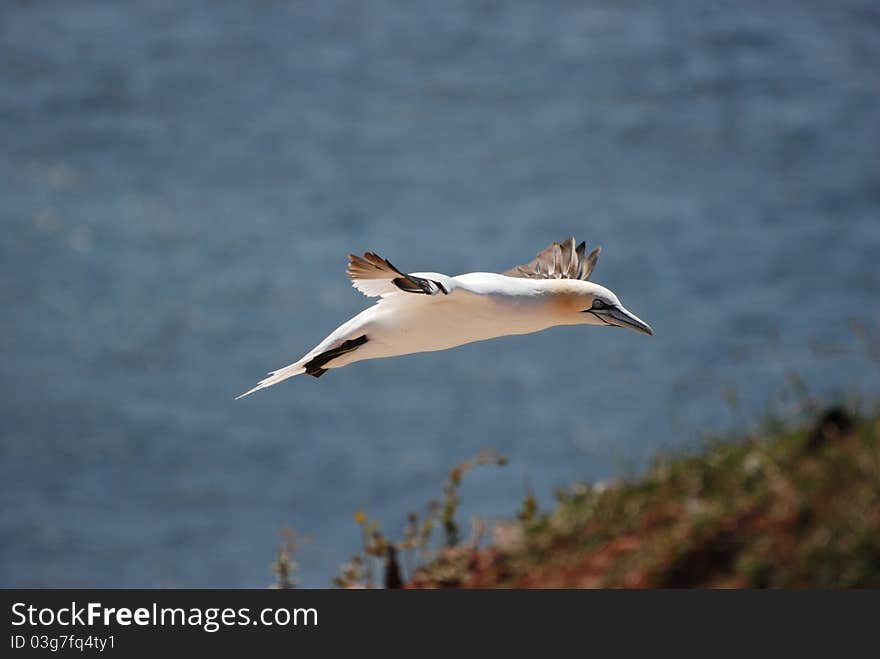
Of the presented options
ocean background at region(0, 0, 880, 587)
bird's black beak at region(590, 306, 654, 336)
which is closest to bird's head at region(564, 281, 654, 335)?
bird's black beak at region(590, 306, 654, 336)

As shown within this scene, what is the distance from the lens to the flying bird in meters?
4.93

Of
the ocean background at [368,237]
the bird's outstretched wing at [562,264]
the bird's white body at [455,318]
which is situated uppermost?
the ocean background at [368,237]

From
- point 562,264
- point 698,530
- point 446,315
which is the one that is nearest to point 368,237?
point 698,530

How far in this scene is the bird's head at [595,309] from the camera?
5.20 m

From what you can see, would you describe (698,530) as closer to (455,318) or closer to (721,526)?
(721,526)

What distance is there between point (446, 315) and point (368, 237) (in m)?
23.4

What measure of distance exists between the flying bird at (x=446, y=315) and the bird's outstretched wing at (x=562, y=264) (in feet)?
2.30

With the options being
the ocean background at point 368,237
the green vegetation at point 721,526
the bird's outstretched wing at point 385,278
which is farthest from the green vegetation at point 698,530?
the ocean background at point 368,237

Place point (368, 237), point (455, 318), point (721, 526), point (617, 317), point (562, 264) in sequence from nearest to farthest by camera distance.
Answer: point (455, 318) → point (617, 317) → point (562, 264) → point (721, 526) → point (368, 237)

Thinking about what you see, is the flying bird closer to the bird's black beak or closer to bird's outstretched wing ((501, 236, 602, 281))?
the bird's black beak

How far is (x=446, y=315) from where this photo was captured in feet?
16.4

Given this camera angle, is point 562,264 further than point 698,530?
No

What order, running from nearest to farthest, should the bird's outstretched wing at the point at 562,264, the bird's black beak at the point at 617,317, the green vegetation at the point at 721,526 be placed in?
the bird's black beak at the point at 617,317, the bird's outstretched wing at the point at 562,264, the green vegetation at the point at 721,526

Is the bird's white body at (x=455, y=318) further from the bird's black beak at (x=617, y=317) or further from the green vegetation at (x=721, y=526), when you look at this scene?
the green vegetation at (x=721, y=526)
